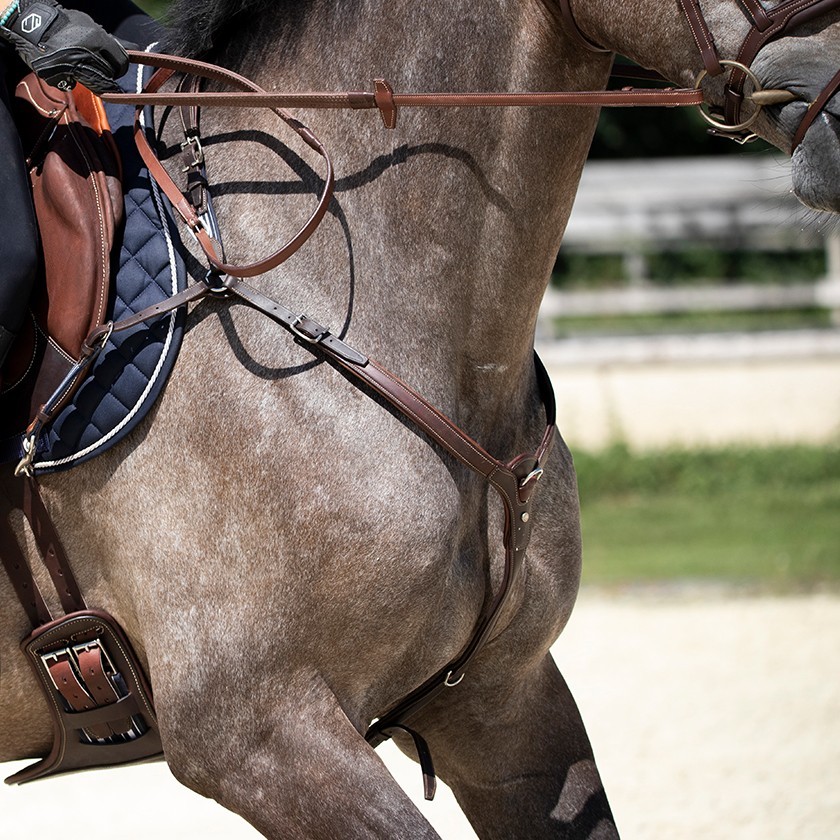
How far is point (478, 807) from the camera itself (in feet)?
10.0

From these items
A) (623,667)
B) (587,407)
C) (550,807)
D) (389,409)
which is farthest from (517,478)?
(587,407)

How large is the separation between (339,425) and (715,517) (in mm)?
6897

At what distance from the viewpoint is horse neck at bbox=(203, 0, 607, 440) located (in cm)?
245

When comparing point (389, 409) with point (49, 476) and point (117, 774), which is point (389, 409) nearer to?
point (49, 476)

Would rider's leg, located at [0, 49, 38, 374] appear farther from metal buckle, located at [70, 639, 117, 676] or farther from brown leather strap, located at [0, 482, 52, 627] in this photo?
metal buckle, located at [70, 639, 117, 676]

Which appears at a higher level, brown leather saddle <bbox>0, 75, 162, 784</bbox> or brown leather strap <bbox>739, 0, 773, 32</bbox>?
brown leather strap <bbox>739, 0, 773, 32</bbox>

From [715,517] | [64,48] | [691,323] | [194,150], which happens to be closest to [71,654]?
[194,150]

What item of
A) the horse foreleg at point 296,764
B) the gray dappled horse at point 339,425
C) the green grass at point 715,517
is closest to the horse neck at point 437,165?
the gray dappled horse at point 339,425

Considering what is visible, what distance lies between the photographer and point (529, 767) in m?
3.03

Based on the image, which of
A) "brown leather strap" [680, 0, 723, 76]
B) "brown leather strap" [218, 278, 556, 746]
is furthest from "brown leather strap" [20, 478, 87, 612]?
"brown leather strap" [680, 0, 723, 76]

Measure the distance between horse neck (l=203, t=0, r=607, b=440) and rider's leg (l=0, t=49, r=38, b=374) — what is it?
19.2 inches

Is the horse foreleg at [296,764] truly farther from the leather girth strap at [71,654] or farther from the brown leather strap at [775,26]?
the brown leather strap at [775,26]

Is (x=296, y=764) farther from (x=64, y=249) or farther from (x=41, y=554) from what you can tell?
(x=64, y=249)

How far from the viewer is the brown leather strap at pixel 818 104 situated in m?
2.04
